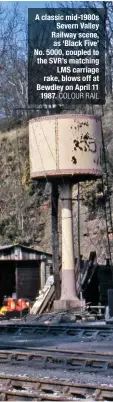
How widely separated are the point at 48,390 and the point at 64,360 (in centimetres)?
Answer: 358

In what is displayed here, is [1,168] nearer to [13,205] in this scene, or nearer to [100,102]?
[13,205]

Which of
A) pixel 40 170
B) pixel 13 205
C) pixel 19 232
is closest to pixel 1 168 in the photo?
pixel 13 205

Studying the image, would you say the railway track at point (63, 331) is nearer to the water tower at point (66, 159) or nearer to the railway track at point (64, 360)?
the railway track at point (64, 360)

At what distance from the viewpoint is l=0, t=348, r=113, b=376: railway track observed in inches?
546

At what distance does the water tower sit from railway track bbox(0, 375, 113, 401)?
17.6m

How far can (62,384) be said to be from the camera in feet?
37.1

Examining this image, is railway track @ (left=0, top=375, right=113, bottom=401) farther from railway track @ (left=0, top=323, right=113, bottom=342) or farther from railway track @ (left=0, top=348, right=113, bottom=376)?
railway track @ (left=0, top=323, right=113, bottom=342)

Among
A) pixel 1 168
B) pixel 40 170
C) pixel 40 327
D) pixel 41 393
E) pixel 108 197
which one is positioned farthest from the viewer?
pixel 1 168

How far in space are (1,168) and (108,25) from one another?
16.5 m

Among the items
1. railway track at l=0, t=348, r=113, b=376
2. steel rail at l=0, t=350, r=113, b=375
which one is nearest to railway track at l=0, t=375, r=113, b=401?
railway track at l=0, t=348, r=113, b=376

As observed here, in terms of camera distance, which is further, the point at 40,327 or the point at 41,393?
the point at 40,327

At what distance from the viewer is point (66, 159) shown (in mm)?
29938

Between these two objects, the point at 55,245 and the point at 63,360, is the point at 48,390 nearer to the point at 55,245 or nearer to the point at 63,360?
the point at 63,360

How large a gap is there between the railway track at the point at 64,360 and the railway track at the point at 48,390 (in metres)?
1.84
